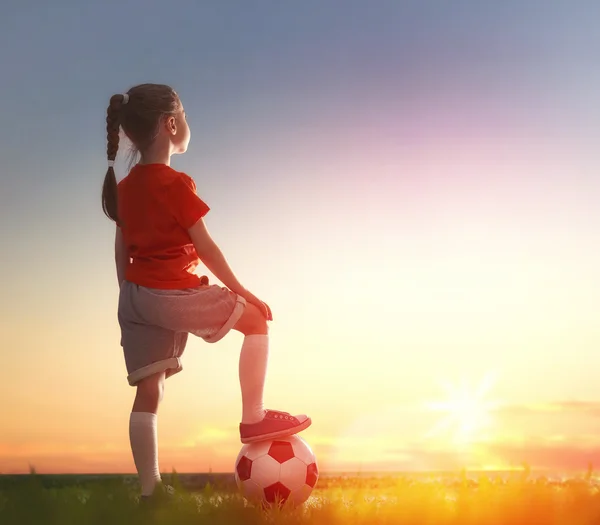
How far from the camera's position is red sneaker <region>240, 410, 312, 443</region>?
5.75 m

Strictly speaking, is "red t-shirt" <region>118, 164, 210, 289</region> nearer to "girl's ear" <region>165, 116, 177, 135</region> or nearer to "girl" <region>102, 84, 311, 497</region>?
"girl" <region>102, 84, 311, 497</region>

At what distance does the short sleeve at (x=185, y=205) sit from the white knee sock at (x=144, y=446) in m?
1.52

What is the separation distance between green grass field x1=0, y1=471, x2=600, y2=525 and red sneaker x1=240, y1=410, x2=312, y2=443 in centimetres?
46

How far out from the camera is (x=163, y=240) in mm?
Result: 5742

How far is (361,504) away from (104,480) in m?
2.51

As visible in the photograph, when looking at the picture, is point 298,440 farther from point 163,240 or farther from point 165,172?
point 165,172

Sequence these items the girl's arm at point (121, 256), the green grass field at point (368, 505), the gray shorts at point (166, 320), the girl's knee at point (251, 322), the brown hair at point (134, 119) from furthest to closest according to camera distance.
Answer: the girl's arm at point (121, 256), the brown hair at point (134, 119), the girl's knee at point (251, 322), the gray shorts at point (166, 320), the green grass field at point (368, 505)

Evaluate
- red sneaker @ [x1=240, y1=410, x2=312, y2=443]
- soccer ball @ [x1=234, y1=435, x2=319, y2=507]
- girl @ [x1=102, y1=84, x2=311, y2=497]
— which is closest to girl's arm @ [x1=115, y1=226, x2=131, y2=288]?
girl @ [x1=102, y1=84, x2=311, y2=497]

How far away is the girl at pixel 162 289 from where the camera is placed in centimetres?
567

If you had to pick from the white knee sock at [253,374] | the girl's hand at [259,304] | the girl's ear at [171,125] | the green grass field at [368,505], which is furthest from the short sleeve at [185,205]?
the green grass field at [368,505]

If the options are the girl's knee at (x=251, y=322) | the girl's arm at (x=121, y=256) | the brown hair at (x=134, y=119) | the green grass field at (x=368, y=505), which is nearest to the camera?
the green grass field at (x=368, y=505)

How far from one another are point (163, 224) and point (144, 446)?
5.59 ft

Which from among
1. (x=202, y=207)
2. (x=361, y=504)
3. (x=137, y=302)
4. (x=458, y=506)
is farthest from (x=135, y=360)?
(x=458, y=506)

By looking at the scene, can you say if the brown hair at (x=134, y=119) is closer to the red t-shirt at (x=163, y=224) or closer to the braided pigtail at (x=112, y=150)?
the braided pigtail at (x=112, y=150)
